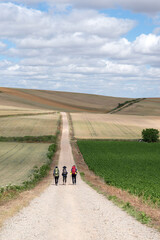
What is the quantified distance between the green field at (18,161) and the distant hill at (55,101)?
8155 cm

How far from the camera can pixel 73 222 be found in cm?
1532

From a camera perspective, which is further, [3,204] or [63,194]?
[63,194]

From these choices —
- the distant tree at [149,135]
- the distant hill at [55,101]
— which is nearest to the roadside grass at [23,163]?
the distant tree at [149,135]

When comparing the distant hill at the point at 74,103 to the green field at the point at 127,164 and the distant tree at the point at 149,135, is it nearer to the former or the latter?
the distant tree at the point at 149,135

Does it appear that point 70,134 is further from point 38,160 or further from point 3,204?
point 3,204

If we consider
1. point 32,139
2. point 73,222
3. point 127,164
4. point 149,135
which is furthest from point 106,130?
point 73,222

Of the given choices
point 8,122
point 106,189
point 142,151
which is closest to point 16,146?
point 142,151

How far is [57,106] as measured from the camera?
6294 inches

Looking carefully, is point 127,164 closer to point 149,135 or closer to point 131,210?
point 131,210

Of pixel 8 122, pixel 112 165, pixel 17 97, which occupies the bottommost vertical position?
pixel 112 165

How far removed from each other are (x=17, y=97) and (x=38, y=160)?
119597 mm

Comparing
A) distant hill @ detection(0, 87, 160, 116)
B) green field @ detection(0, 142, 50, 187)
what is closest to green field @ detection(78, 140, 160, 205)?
green field @ detection(0, 142, 50, 187)

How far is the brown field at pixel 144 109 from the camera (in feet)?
480

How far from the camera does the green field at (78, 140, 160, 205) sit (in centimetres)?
2884
